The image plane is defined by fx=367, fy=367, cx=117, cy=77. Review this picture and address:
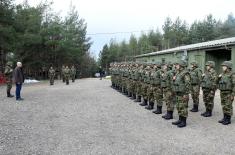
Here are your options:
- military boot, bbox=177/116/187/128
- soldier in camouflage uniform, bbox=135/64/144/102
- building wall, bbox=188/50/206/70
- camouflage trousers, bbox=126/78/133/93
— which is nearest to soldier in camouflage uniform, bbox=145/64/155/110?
soldier in camouflage uniform, bbox=135/64/144/102

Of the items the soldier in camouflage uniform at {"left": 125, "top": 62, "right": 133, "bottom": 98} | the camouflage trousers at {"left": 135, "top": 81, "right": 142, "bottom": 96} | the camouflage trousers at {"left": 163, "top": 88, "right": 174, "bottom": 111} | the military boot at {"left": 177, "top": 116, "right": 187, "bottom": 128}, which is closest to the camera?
A: the military boot at {"left": 177, "top": 116, "right": 187, "bottom": 128}

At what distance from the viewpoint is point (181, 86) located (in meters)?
10.5

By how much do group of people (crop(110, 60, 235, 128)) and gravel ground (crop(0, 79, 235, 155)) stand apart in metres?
0.43

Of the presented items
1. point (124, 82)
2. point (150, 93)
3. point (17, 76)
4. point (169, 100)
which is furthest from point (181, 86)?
point (124, 82)

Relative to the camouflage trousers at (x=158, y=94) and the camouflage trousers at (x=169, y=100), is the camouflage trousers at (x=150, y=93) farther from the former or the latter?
the camouflage trousers at (x=169, y=100)

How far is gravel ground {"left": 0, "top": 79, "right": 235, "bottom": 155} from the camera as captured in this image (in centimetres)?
780

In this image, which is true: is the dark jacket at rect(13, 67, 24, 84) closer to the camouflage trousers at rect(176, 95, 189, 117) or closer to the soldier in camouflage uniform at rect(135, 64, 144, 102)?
the soldier in camouflage uniform at rect(135, 64, 144, 102)

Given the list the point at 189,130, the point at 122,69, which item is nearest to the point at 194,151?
the point at 189,130

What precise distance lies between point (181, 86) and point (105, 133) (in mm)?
2643

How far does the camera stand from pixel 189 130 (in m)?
A: 9.86

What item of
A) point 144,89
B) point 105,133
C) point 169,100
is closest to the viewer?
point 105,133

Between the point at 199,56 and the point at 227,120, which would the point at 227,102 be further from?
the point at 199,56

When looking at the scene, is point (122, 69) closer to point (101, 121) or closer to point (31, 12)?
point (101, 121)

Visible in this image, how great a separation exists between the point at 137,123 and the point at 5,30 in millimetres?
20192
